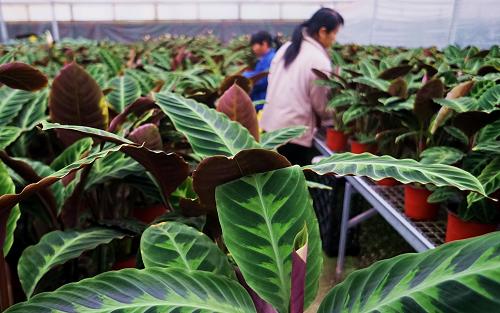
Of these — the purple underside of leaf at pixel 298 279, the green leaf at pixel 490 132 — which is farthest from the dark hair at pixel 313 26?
the purple underside of leaf at pixel 298 279

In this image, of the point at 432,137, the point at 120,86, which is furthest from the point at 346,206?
the point at 120,86

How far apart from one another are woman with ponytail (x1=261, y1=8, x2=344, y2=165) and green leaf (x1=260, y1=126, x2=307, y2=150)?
1767 mm

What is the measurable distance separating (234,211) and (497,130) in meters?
1.07

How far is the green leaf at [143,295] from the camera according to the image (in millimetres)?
519

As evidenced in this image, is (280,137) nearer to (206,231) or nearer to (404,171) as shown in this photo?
(206,231)

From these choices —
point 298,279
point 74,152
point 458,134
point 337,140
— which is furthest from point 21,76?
point 337,140

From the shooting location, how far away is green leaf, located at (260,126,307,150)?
3.23ft

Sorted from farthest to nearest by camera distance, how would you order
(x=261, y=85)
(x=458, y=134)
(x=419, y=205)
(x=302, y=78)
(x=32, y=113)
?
(x=261, y=85)
(x=302, y=78)
(x=419, y=205)
(x=458, y=134)
(x=32, y=113)

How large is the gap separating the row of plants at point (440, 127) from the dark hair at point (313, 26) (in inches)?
11.2

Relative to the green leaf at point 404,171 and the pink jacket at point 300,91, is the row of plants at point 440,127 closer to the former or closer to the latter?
the green leaf at point 404,171

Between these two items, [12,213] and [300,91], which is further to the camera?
[300,91]

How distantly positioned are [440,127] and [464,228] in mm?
548

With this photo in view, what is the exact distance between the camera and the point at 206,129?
0.84 meters

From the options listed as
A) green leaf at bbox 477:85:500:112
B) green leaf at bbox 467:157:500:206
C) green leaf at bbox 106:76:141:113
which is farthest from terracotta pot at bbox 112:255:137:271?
green leaf at bbox 477:85:500:112
